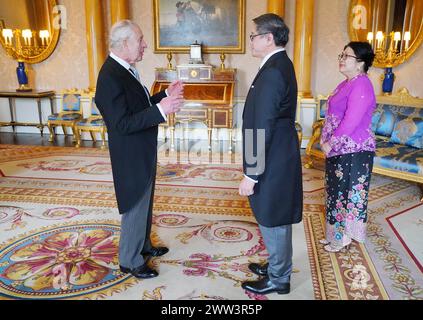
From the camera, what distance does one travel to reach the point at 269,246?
2215 mm

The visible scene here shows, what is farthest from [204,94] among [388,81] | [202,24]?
[388,81]

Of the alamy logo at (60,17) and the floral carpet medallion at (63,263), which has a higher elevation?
the alamy logo at (60,17)

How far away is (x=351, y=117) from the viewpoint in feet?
8.32

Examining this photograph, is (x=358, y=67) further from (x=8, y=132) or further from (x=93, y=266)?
(x=8, y=132)

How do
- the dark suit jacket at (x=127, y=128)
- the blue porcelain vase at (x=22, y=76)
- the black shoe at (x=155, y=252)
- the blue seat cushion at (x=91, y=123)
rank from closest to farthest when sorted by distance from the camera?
1. the dark suit jacket at (x=127, y=128)
2. the black shoe at (x=155, y=252)
3. the blue seat cushion at (x=91, y=123)
4. the blue porcelain vase at (x=22, y=76)

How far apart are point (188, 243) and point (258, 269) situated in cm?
65

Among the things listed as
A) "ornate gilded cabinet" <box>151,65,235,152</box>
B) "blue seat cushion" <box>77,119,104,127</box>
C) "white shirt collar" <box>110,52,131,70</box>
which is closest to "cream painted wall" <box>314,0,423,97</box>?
"ornate gilded cabinet" <box>151,65,235,152</box>

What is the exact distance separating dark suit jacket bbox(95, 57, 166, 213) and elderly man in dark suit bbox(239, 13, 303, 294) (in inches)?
22.0

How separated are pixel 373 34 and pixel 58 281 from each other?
224 inches

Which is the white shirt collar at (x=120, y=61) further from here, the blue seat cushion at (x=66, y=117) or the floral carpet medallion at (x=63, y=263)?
the blue seat cushion at (x=66, y=117)

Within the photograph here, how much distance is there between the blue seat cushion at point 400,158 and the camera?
3.90 metres

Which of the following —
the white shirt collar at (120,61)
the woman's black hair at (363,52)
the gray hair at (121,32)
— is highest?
the gray hair at (121,32)

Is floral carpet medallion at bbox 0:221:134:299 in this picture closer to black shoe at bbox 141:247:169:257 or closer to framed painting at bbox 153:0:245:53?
black shoe at bbox 141:247:169:257

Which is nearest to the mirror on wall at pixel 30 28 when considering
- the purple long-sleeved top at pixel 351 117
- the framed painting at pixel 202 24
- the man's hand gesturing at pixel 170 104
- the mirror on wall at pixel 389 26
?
the framed painting at pixel 202 24
